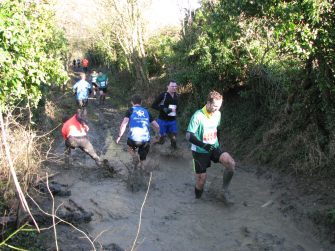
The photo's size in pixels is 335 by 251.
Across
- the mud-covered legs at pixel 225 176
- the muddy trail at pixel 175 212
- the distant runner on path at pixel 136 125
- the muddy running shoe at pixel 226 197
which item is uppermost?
the distant runner on path at pixel 136 125

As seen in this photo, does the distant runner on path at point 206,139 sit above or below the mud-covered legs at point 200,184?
above

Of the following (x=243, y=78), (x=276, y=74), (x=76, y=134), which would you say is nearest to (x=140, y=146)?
(x=76, y=134)

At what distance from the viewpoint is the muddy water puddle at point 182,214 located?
157 inches

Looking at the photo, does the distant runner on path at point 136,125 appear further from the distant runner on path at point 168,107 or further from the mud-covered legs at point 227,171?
the mud-covered legs at point 227,171

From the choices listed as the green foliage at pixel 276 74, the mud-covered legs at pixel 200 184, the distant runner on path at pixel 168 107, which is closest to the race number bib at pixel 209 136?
the mud-covered legs at pixel 200 184

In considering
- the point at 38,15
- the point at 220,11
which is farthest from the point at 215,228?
the point at 38,15

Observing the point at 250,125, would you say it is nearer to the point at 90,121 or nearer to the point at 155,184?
the point at 155,184

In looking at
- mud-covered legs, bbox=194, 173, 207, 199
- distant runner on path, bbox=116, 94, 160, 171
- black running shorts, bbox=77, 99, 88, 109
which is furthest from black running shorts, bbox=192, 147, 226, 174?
black running shorts, bbox=77, 99, 88, 109

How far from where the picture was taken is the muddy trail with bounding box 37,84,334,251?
12.9ft

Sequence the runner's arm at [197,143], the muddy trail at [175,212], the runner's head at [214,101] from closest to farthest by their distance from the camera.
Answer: the muddy trail at [175,212]
the runner's head at [214,101]
the runner's arm at [197,143]

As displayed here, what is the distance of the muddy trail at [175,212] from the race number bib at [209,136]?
4.04 ft

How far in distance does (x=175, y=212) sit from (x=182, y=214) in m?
0.14

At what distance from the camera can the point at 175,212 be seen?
16.1ft

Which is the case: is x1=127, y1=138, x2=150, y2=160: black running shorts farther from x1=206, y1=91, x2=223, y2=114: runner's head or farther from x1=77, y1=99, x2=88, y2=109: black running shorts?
x1=77, y1=99, x2=88, y2=109: black running shorts
